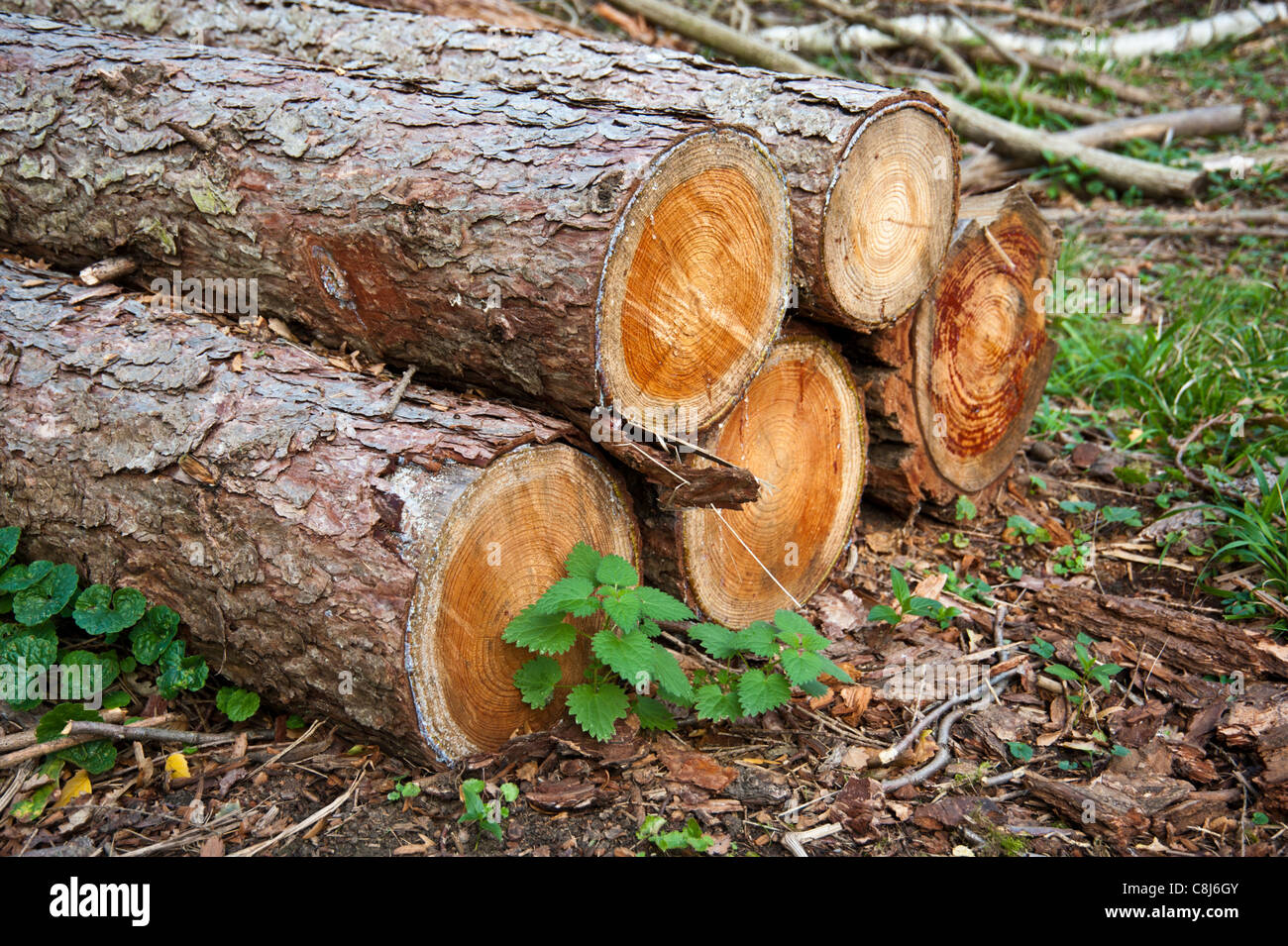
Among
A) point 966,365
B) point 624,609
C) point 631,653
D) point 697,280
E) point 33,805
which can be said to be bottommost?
point 33,805

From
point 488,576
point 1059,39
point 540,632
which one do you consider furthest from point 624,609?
point 1059,39

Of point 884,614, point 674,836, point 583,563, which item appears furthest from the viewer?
point 884,614

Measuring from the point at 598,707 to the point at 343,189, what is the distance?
1.43 metres

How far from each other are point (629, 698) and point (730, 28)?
5.17 metres

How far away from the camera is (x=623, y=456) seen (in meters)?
2.40

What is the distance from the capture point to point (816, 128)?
2605 millimetres

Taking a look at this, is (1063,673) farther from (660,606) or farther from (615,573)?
(615,573)

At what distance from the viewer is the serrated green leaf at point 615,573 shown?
2.29 metres

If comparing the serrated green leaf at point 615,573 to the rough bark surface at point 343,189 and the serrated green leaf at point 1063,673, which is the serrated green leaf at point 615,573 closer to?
the rough bark surface at point 343,189

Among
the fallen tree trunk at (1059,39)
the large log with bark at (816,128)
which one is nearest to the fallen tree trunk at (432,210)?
the large log with bark at (816,128)

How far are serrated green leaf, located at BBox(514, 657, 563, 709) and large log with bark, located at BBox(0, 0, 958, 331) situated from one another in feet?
4.11

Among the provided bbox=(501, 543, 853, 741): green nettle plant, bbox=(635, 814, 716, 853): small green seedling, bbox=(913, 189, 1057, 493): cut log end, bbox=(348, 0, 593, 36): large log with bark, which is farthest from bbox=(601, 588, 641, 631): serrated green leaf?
bbox=(348, 0, 593, 36): large log with bark

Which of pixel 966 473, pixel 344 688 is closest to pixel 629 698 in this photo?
pixel 344 688

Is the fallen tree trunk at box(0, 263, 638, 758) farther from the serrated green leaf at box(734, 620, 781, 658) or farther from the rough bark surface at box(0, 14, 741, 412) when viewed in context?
the serrated green leaf at box(734, 620, 781, 658)
